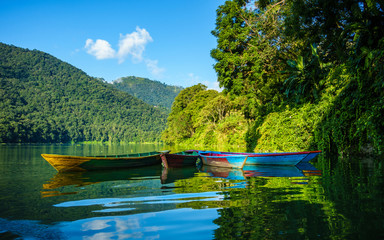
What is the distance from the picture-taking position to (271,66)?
70.6 feet

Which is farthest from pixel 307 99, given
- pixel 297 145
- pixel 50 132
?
pixel 50 132

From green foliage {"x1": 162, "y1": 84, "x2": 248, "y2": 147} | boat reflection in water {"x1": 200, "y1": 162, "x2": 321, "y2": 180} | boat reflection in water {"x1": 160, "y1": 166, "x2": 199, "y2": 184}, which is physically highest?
green foliage {"x1": 162, "y1": 84, "x2": 248, "y2": 147}

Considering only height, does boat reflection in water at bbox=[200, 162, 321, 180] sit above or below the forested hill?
below

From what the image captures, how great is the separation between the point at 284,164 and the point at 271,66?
41.8 feet

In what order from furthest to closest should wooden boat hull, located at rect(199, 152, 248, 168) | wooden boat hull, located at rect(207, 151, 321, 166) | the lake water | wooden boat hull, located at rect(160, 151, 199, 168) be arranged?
wooden boat hull, located at rect(160, 151, 199, 168)
wooden boat hull, located at rect(199, 152, 248, 168)
wooden boat hull, located at rect(207, 151, 321, 166)
the lake water

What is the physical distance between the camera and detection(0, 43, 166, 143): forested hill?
83.6m

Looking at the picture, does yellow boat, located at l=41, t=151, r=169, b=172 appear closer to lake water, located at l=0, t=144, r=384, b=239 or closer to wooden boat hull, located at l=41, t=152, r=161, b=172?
wooden boat hull, located at l=41, t=152, r=161, b=172

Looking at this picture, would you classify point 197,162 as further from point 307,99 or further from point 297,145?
point 307,99

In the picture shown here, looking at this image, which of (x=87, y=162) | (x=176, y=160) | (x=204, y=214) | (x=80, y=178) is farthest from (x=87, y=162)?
(x=204, y=214)

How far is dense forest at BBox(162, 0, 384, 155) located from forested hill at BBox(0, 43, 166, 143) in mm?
67789

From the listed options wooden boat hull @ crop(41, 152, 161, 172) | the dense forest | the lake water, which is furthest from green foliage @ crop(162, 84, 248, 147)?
the lake water

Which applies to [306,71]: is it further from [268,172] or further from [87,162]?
[87,162]

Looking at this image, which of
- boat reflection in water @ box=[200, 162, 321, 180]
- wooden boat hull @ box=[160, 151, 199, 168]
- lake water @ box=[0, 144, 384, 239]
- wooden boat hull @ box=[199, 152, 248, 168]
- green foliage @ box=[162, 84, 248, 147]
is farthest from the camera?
green foliage @ box=[162, 84, 248, 147]

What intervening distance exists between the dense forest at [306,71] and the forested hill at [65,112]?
222 feet
